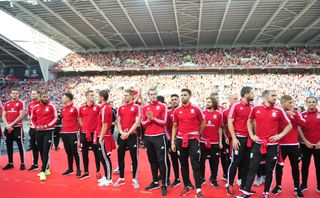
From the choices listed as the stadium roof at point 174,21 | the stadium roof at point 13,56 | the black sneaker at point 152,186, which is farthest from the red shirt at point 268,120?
the stadium roof at point 13,56

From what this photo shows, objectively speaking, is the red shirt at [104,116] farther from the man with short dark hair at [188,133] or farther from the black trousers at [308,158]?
the black trousers at [308,158]

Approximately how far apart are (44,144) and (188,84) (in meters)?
24.7

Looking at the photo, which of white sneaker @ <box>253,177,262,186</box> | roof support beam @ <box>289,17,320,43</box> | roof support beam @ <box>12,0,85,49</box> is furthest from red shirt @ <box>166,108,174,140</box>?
roof support beam @ <box>289,17,320,43</box>

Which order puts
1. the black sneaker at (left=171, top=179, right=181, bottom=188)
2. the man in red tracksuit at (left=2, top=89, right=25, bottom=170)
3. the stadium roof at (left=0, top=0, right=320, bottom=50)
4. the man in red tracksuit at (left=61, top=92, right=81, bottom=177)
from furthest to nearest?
the stadium roof at (left=0, top=0, right=320, bottom=50) → the man in red tracksuit at (left=2, top=89, right=25, bottom=170) → the man in red tracksuit at (left=61, top=92, right=81, bottom=177) → the black sneaker at (left=171, top=179, right=181, bottom=188)

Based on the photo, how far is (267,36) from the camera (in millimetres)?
30578

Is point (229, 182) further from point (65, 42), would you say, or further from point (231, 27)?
point (65, 42)

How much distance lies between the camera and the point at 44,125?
652 cm

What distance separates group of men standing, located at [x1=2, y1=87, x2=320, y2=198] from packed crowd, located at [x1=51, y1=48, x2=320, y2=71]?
26999 mm

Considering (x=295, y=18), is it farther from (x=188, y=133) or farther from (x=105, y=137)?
(x=105, y=137)

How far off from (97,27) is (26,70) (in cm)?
1466

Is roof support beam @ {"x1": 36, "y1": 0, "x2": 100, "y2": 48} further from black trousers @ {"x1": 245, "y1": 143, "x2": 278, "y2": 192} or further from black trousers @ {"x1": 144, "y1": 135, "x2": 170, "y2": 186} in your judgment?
black trousers @ {"x1": 245, "y1": 143, "x2": 278, "y2": 192}

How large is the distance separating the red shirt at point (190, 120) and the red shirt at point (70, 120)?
275 cm

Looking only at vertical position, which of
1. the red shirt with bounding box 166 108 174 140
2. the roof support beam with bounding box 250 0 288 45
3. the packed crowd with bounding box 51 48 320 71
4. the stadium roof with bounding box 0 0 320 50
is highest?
the stadium roof with bounding box 0 0 320 50

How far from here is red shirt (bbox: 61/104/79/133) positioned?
6562mm
